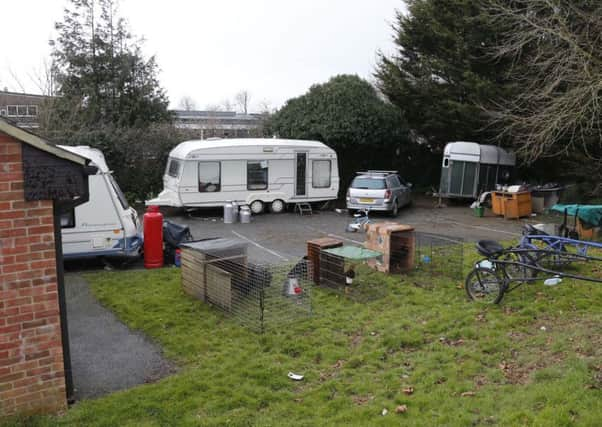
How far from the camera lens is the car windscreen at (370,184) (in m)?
18.9

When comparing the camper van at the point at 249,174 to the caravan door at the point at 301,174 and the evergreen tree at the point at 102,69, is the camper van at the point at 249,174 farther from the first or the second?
the evergreen tree at the point at 102,69

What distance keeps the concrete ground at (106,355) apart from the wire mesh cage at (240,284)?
146cm

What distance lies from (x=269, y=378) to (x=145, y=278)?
206 inches

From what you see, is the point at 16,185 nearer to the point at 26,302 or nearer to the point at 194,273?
the point at 26,302

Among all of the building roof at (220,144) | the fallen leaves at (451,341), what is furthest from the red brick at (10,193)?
the building roof at (220,144)

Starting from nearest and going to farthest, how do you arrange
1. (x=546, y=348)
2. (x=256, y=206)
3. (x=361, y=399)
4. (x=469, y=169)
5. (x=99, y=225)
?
(x=361, y=399) → (x=546, y=348) → (x=99, y=225) → (x=256, y=206) → (x=469, y=169)

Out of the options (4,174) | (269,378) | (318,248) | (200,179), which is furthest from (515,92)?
(4,174)

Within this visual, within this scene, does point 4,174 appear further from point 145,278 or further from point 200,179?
point 200,179

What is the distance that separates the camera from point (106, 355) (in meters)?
6.89

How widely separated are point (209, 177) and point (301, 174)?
11.8 ft

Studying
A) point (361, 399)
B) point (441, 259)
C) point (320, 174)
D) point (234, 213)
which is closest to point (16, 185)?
point (361, 399)

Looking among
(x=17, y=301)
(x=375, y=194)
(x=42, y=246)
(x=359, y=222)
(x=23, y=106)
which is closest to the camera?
(x=17, y=301)

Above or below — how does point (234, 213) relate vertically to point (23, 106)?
below

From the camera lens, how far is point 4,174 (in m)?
4.95
